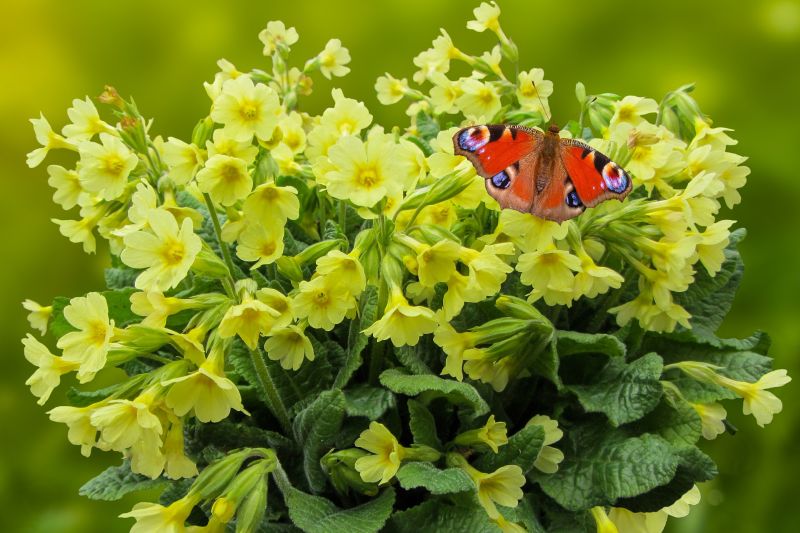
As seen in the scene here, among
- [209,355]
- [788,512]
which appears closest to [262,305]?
[209,355]

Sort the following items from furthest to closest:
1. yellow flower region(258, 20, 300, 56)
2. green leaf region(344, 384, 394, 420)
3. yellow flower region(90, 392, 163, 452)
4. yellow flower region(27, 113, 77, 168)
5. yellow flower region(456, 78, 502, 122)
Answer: yellow flower region(258, 20, 300, 56), yellow flower region(456, 78, 502, 122), yellow flower region(27, 113, 77, 168), green leaf region(344, 384, 394, 420), yellow flower region(90, 392, 163, 452)

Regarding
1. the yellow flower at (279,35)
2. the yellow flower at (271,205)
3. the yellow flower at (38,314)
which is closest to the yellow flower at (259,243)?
the yellow flower at (271,205)

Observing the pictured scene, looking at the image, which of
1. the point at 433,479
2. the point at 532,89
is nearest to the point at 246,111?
the point at 433,479

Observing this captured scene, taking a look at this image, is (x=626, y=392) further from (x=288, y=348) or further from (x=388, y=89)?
(x=388, y=89)

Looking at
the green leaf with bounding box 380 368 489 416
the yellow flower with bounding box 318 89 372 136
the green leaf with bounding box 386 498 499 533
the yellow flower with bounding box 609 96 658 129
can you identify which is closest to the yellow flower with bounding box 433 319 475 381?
the green leaf with bounding box 380 368 489 416

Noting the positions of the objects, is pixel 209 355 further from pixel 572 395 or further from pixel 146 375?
pixel 572 395

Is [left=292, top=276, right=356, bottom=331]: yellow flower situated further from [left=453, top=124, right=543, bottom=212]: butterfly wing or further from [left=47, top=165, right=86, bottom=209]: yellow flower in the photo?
[left=47, top=165, right=86, bottom=209]: yellow flower
